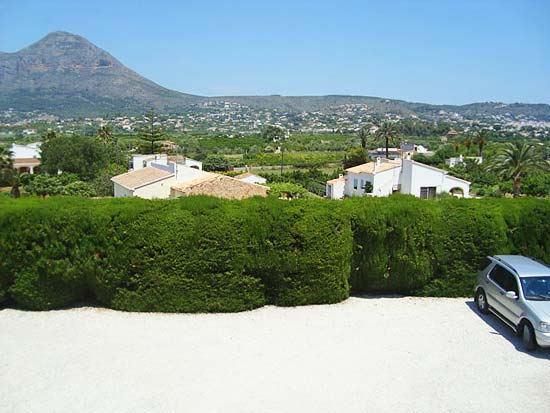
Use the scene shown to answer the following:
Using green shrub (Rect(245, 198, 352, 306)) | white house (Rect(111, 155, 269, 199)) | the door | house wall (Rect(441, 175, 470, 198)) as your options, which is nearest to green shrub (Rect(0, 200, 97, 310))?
green shrub (Rect(245, 198, 352, 306))

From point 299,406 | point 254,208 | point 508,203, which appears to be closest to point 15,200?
point 254,208

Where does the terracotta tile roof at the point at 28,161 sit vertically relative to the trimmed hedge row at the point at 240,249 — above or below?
below

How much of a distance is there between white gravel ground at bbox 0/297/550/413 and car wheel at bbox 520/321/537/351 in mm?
162

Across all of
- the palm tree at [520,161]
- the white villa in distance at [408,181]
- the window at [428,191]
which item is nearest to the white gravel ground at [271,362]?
the palm tree at [520,161]

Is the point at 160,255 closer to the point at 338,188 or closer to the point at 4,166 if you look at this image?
the point at 338,188

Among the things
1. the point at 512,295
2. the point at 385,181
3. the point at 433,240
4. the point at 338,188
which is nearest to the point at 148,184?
the point at 385,181

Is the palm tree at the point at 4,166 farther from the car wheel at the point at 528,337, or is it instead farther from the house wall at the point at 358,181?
the car wheel at the point at 528,337

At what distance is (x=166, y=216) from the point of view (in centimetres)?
1083

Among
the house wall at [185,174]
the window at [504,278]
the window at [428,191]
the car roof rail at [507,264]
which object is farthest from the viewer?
the window at [428,191]

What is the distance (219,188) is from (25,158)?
52.7 m

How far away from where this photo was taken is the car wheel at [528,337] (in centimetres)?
866

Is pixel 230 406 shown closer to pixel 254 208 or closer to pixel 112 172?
pixel 254 208

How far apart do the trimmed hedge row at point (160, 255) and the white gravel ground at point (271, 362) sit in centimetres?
39

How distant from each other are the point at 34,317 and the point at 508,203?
1109cm
